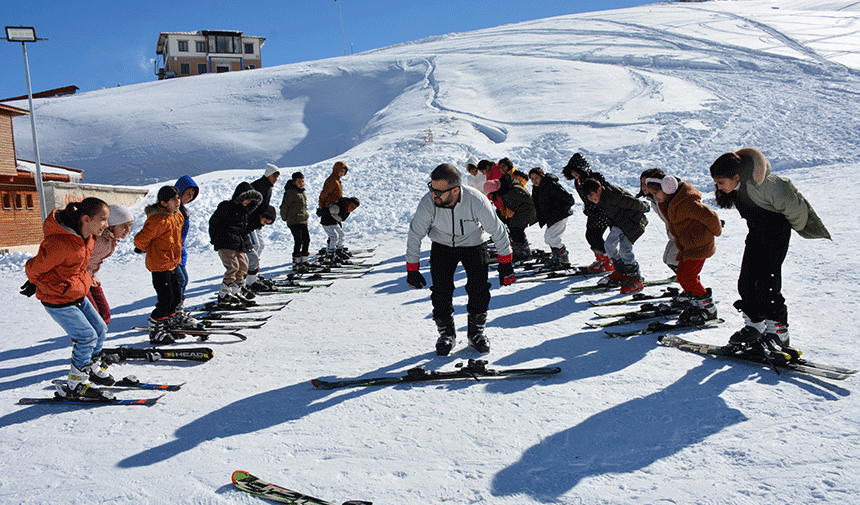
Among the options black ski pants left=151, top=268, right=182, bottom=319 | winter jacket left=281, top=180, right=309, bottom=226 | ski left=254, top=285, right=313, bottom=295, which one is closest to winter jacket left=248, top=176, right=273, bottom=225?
winter jacket left=281, top=180, right=309, bottom=226

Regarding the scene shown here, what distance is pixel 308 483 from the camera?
284 centimetres

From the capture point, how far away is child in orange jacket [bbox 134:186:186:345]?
18.2ft

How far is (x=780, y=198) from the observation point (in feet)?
13.1

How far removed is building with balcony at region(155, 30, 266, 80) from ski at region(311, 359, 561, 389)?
7384 centimetres

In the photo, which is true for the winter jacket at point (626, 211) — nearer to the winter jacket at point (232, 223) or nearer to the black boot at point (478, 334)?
the black boot at point (478, 334)

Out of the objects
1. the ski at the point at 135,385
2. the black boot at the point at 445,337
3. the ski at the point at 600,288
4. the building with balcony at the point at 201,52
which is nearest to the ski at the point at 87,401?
the ski at the point at 135,385

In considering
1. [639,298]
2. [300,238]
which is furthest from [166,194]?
[639,298]

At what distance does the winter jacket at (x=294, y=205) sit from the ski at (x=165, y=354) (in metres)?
4.81

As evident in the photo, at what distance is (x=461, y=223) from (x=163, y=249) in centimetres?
347

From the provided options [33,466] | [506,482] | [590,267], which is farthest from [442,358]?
[590,267]

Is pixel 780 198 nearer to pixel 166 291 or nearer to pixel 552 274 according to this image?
pixel 552 274

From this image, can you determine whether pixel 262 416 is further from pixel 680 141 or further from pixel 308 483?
pixel 680 141

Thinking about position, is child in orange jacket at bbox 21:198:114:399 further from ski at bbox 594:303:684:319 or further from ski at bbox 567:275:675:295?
ski at bbox 567:275:675:295

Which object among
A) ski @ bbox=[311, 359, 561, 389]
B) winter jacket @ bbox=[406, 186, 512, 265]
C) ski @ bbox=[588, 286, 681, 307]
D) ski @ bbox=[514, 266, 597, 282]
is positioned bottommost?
ski @ bbox=[311, 359, 561, 389]
